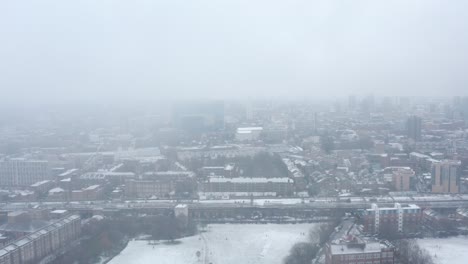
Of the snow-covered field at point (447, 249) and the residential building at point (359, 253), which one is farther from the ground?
the residential building at point (359, 253)

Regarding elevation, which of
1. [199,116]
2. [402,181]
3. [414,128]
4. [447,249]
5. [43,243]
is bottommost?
[447,249]

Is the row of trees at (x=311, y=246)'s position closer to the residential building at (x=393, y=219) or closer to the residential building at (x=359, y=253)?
the residential building at (x=359, y=253)

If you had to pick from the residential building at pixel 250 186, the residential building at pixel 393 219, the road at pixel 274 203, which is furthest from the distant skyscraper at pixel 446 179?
the residential building at pixel 250 186

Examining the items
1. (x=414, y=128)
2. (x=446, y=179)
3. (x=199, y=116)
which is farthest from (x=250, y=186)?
(x=199, y=116)

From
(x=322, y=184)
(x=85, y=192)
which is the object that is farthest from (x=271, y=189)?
→ (x=85, y=192)

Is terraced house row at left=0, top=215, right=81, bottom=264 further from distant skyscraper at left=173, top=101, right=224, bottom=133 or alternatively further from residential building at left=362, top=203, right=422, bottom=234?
distant skyscraper at left=173, top=101, right=224, bottom=133

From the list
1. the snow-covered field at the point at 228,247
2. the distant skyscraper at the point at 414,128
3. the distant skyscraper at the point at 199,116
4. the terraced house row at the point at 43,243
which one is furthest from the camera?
the distant skyscraper at the point at 199,116

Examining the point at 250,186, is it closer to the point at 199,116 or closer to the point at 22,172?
the point at 22,172

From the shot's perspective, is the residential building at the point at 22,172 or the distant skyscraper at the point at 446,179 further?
the residential building at the point at 22,172

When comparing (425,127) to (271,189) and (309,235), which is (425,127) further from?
(309,235)
